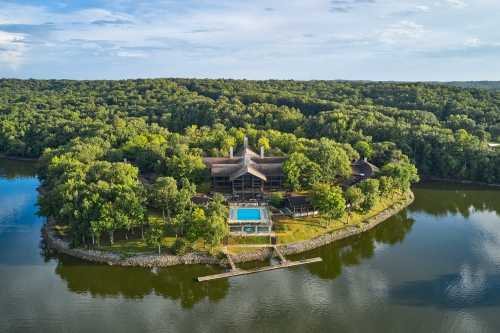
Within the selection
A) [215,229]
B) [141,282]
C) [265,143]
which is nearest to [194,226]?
[215,229]

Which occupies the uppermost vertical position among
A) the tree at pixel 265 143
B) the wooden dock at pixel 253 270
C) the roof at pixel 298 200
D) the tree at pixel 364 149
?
the tree at pixel 265 143

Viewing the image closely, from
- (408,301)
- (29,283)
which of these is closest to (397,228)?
(408,301)

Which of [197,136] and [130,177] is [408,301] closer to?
[130,177]

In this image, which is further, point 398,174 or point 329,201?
point 398,174

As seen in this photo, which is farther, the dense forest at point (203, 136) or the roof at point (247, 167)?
the roof at point (247, 167)

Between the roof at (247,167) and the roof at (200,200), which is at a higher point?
the roof at (247,167)

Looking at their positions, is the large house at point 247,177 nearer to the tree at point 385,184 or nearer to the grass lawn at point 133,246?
the tree at point 385,184

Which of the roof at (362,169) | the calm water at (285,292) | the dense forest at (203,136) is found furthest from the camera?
the roof at (362,169)

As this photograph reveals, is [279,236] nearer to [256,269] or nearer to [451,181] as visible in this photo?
[256,269]

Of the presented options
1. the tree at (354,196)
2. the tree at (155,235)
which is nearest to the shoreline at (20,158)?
the tree at (155,235)
